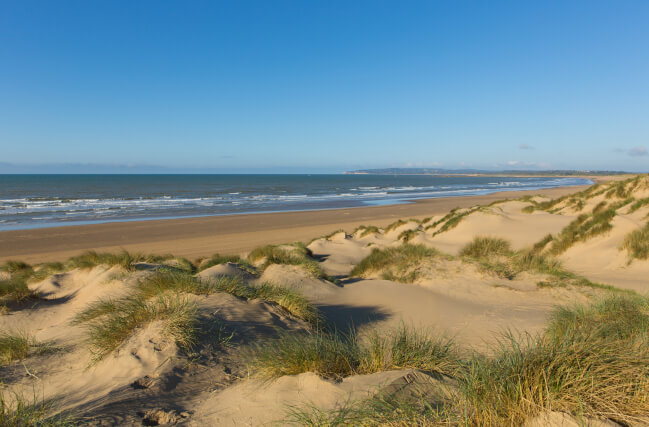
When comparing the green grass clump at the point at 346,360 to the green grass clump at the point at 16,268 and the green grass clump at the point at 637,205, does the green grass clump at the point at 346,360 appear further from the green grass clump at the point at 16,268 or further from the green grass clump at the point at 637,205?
the green grass clump at the point at 637,205

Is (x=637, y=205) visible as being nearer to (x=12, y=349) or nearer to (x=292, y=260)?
(x=292, y=260)

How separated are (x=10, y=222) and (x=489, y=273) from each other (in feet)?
93.2

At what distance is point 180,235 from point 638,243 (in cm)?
1907

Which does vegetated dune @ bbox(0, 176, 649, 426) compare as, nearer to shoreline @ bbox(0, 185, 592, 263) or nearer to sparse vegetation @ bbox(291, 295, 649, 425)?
sparse vegetation @ bbox(291, 295, 649, 425)

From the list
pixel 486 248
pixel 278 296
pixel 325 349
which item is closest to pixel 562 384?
pixel 325 349

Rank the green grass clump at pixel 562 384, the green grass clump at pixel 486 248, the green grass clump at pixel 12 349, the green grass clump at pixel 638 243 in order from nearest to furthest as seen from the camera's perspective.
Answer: the green grass clump at pixel 562 384 < the green grass clump at pixel 12 349 < the green grass clump at pixel 638 243 < the green grass clump at pixel 486 248

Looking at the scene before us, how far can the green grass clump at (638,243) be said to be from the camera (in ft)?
28.9

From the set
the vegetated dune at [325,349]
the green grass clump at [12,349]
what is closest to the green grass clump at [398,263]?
the vegetated dune at [325,349]

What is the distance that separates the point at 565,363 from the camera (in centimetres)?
239

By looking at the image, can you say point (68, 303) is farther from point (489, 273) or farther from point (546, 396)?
point (489, 273)

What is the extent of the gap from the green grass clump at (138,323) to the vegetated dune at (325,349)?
0.02 metres

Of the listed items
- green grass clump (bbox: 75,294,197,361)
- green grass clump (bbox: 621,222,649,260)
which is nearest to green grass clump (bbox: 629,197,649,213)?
green grass clump (bbox: 621,222,649,260)

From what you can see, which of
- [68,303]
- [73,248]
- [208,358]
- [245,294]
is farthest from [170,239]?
[208,358]

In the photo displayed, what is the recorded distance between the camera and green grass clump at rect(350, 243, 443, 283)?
8.62 metres
